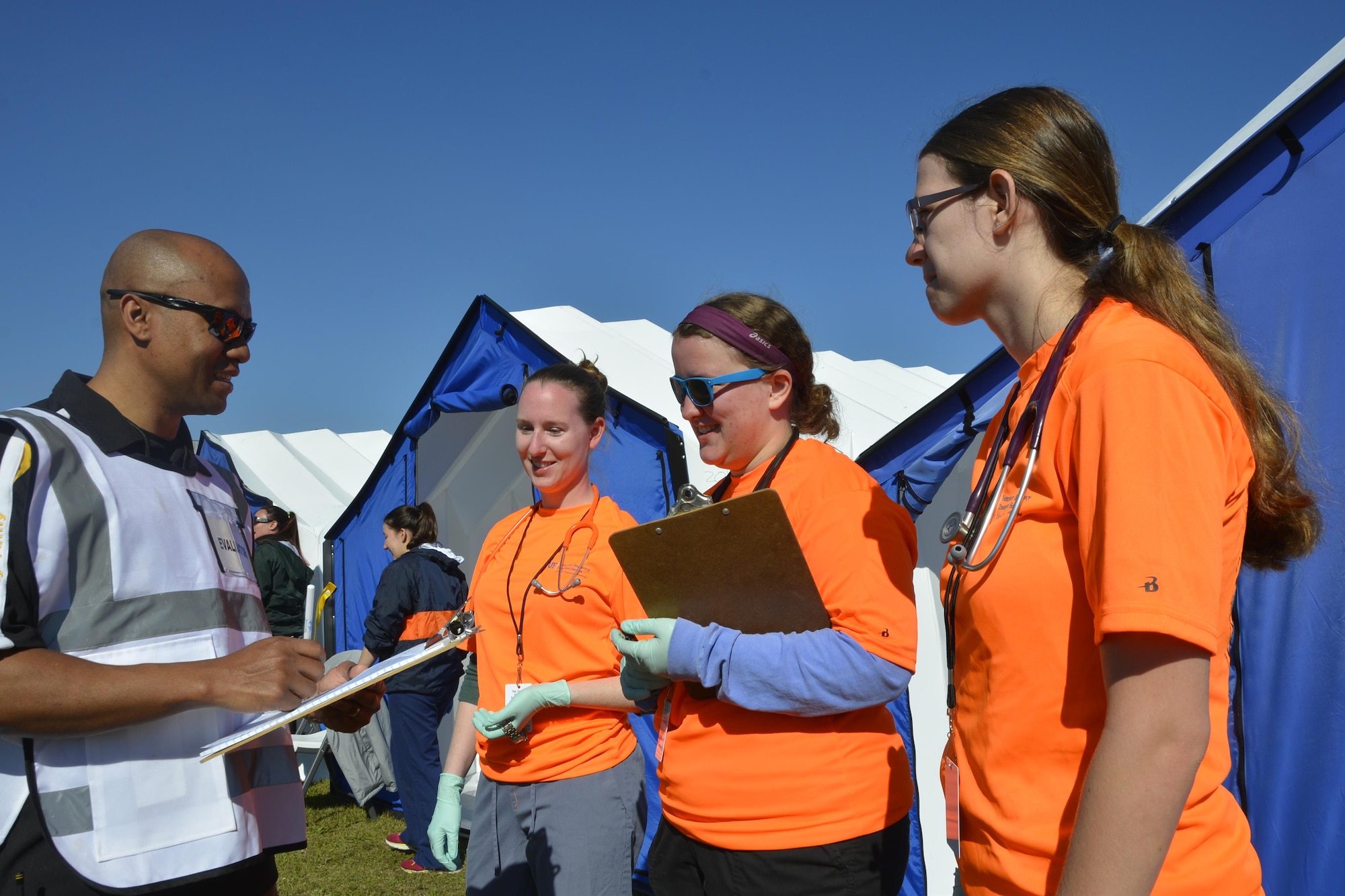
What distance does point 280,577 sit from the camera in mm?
7531

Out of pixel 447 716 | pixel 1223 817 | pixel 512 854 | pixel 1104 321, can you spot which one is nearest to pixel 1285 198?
pixel 1104 321

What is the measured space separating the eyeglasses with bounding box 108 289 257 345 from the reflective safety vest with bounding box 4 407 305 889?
304mm

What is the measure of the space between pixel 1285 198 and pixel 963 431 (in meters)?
1.25

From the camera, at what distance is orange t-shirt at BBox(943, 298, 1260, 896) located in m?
0.87

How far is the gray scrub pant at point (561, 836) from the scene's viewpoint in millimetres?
2334

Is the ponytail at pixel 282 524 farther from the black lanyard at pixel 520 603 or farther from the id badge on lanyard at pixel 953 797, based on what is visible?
the id badge on lanyard at pixel 953 797

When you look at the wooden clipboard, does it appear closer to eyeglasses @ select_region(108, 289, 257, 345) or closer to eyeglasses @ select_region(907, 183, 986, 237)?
eyeglasses @ select_region(907, 183, 986, 237)

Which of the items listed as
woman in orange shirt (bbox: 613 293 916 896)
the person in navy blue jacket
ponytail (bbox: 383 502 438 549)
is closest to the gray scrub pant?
woman in orange shirt (bbox: 613 293 916 896)

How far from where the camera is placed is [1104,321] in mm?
1037

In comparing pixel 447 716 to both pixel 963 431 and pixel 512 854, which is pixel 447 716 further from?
pixel 963 431

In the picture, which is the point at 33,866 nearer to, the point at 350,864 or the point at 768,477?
the point at 768,477

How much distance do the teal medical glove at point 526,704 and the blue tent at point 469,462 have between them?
2.02 m

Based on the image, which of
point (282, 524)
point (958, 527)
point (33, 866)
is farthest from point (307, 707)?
point (282, 524)

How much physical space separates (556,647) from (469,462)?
4449mm
